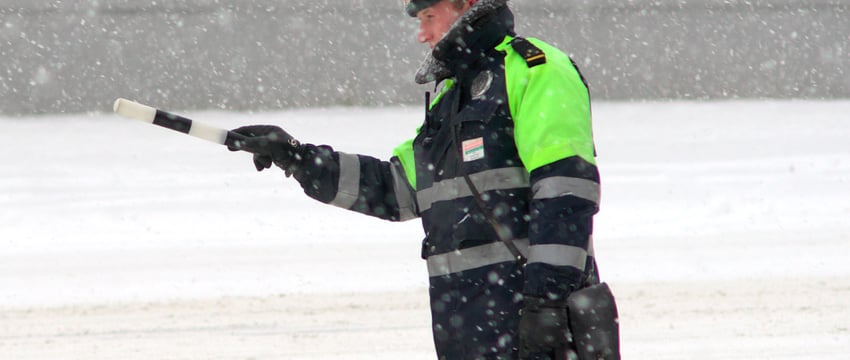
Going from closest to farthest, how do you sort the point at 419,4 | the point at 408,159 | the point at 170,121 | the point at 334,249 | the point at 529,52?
the point at 529,52
the point at 419,4
the point at 170,121
the point at 408,159
the point at 334,249

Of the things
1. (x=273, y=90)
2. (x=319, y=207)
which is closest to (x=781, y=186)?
(x=319, y=207)

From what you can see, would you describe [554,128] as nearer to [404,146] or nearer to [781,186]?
[404,146]

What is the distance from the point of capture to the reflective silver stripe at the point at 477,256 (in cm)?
263

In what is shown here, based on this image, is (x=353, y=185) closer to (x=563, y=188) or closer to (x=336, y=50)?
(x=563, y=188)

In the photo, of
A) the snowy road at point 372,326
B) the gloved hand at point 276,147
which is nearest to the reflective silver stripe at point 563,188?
the gloved hand at point 276,147

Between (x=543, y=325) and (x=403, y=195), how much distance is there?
672 mm

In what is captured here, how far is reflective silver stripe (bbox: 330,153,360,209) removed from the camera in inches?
117

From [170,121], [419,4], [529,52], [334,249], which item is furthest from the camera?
[334,249]

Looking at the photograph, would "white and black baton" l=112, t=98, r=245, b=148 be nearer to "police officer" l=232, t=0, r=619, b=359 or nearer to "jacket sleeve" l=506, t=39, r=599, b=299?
"police officer" l=232, t=0, r=619, b=359

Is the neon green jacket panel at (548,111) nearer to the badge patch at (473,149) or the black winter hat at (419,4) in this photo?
the badge patch at (473,149)

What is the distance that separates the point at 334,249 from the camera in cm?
704

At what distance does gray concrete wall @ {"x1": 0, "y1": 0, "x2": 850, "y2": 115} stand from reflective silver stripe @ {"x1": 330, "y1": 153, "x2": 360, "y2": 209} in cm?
948

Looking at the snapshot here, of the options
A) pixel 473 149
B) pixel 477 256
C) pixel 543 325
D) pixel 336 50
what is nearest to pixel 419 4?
pixel 473 149

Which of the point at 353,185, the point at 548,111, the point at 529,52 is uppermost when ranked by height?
the point at 529,52
